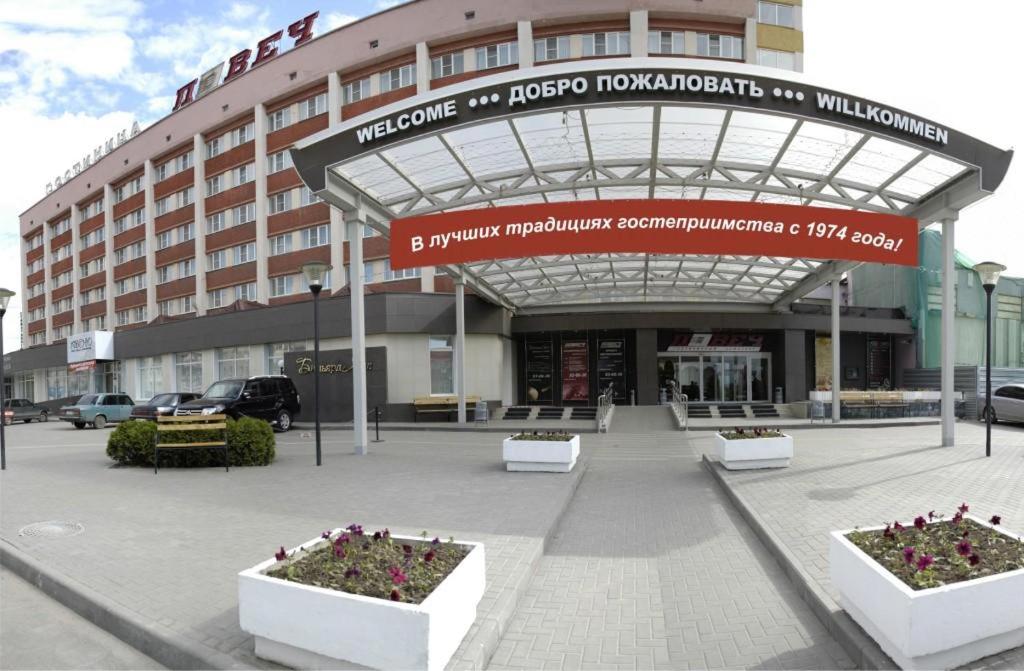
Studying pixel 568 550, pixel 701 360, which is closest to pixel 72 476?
pixel 568 550

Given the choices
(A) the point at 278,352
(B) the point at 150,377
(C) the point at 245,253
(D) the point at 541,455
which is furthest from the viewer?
(B) the point at 150,377

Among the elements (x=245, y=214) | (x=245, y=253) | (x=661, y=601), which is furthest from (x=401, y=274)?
(x=661, y=601)

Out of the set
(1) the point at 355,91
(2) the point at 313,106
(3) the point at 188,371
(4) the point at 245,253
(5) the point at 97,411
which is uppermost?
(1) the point at 355,91

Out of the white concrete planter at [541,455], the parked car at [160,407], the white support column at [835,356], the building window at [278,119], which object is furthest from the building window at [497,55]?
the white concrete planter at [541,455]

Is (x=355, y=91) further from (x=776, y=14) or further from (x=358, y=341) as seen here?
(x=358, y=341)

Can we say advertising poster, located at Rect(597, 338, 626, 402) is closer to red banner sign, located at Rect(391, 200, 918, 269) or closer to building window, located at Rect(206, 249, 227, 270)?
red banner sign, located at Rect(391, 200, 918, 269)

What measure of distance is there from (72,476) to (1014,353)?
42023 mm

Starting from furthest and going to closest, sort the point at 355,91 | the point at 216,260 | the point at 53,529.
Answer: the point at 216,260 → the point at 355,91 → the point at 53,529

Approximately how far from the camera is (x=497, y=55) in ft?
94.6

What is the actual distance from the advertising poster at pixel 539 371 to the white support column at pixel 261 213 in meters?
15.0

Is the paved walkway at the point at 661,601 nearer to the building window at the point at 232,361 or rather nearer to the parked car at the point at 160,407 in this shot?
the parked car at the point at 160,407

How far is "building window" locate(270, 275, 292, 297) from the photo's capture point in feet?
Result: 107

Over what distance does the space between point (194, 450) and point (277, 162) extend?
25.4 metres

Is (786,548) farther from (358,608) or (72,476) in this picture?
(72,476)
